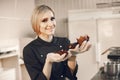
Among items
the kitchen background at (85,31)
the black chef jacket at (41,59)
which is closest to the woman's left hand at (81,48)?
the black chef jacket at (41,59)

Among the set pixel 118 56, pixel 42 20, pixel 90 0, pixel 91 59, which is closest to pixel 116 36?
pixel 91 59

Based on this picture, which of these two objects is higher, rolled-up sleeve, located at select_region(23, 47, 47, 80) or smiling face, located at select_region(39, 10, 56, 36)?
smiling face, located at select_region(39, 10, 56, 36)

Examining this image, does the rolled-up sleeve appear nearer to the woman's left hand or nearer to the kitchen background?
the woman's left hand

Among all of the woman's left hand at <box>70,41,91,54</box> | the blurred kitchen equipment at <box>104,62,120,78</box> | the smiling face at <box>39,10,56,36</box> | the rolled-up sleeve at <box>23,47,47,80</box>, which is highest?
the smiling face at <box>39,10,56,36</box>

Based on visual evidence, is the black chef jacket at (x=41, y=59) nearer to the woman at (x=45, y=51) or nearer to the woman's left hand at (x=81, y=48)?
the woman at (x=45, y=51)

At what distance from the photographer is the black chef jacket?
58.9 inches

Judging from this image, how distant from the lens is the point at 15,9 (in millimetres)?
3793

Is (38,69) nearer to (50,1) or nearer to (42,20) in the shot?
(42,20)

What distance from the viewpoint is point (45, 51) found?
1581mm

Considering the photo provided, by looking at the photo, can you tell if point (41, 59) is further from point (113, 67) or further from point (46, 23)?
point (113, 67)

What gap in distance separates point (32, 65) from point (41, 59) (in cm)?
7

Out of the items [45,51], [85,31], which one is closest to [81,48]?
[45,51]

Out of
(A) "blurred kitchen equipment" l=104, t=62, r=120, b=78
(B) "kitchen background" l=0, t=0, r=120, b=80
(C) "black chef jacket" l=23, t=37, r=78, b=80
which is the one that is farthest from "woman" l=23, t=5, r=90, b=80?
(B) "kitchen background" l=0, t=0, r=120, b=80

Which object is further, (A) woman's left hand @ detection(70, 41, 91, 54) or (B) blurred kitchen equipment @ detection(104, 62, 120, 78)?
(B) blurred kitchen equipment @ detection(104, 62, 120, 78)
